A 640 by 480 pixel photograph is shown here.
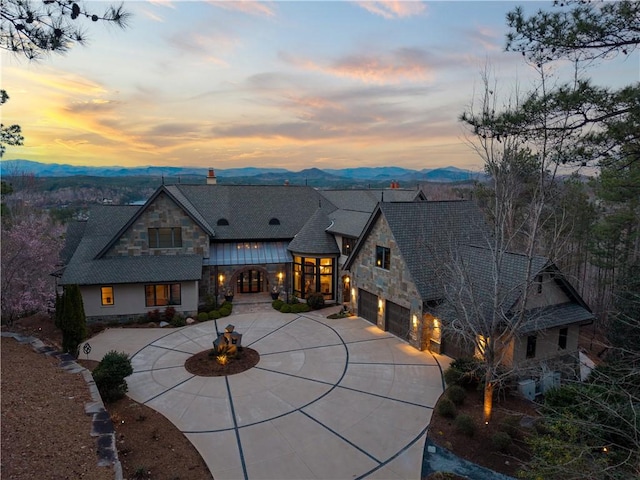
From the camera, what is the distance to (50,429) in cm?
977

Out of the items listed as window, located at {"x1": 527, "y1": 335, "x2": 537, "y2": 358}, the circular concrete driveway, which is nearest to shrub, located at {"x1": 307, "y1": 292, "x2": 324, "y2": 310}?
the circular concrete driveway

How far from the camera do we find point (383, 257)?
22.1m

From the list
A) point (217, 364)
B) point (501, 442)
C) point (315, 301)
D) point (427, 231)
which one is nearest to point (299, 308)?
point (315, 301)

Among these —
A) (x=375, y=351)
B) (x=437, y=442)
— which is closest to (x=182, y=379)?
(x=375, y=351)

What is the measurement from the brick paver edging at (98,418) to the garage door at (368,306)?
15.6 m

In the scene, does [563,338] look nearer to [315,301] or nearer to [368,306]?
[368,306]

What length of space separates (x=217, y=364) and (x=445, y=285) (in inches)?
445

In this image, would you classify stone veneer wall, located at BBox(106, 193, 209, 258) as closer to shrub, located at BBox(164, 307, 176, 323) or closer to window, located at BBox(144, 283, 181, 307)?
window, located at BBox(144, 283, 181, 307)

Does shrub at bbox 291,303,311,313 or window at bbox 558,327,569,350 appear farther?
shrub at bbox 291,303,311,313

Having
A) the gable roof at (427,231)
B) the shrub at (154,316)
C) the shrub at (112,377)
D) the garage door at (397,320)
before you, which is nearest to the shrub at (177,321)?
the shrub at (154,316)

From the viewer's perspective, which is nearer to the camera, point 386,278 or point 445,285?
point 445,285

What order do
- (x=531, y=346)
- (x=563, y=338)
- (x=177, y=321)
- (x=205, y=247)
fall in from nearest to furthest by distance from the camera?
(x=531, y=346), (x=563, y=338), (x=177, y=321), (x=205, y=247)

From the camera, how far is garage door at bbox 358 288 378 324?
76.5 feet

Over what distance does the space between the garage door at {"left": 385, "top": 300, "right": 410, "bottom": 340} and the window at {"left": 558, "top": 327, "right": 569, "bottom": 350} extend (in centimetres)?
720
